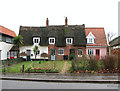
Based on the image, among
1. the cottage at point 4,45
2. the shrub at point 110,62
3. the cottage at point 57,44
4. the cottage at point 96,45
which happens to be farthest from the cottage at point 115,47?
Answer: the cottage at point 4,45

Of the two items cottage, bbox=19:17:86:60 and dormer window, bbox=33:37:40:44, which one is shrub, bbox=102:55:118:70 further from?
dormer window, bbox=33:37:40:44

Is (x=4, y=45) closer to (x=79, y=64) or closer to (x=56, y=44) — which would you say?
(x=56, y=44)

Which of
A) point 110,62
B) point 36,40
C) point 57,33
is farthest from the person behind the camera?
point 57,33

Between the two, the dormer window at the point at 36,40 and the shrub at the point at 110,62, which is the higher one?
the dormer window at the point at 36,40

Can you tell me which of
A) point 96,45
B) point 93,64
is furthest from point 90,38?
point 93,64

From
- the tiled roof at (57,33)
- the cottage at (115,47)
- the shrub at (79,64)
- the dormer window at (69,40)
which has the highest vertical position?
the tiled roof at (57,33)

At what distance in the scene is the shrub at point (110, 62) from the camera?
12.4 metres

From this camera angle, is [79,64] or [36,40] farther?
[36,40]

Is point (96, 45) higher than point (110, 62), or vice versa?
point (96, 45)

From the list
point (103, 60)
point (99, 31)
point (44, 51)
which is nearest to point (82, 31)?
point (99, 31)

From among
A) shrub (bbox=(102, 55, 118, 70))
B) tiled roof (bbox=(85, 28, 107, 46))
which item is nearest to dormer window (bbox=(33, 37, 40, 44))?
tiled roof (bbox=(85, 28, 107, 46))

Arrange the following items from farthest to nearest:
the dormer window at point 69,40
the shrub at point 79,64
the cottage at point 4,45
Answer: the dormer window at point 69,40 → the cottage at point 4,45 → the shrub at point 79,64

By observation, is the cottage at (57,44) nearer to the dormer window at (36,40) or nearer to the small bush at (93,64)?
the dormer window at (36,40)

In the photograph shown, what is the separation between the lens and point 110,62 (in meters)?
12.6
